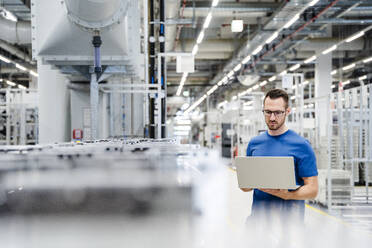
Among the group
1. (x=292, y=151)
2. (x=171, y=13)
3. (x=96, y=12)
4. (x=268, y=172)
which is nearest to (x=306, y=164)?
(x=292, y=151)

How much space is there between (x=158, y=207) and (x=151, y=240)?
2.7 inches

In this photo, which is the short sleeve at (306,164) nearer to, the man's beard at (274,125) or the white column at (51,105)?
the man's beard at (274,125)

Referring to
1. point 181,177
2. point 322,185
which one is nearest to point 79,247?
point 181,177

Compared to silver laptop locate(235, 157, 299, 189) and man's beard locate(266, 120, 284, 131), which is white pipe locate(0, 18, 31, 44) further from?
silver laptop locate(235, 157, 299, 189)

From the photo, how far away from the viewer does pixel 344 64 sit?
609 inches

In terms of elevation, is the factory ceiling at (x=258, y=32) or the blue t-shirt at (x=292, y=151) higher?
the factory ceiling at (x=258, y=32)

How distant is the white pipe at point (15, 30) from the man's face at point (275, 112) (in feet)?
22.4

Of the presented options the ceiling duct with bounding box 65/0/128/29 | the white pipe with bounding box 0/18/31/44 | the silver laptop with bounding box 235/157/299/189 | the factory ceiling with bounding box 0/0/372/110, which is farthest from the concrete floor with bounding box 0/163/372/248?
the white pipe with bounding box 0/18/31/44

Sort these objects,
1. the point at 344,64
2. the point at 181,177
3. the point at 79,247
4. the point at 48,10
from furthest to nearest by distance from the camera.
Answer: the point at 344,64 < the point at 48,10 < the point at 181,177 < the point at 79,247

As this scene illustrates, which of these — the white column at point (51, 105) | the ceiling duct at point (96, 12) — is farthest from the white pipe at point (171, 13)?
the ceiling duct at point (96, 12)

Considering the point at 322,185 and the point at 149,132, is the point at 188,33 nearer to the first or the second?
the point at 322,185

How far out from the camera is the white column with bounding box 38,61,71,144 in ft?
11.8

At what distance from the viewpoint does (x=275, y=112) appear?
6.50ft

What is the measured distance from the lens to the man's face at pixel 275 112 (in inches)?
77.9
